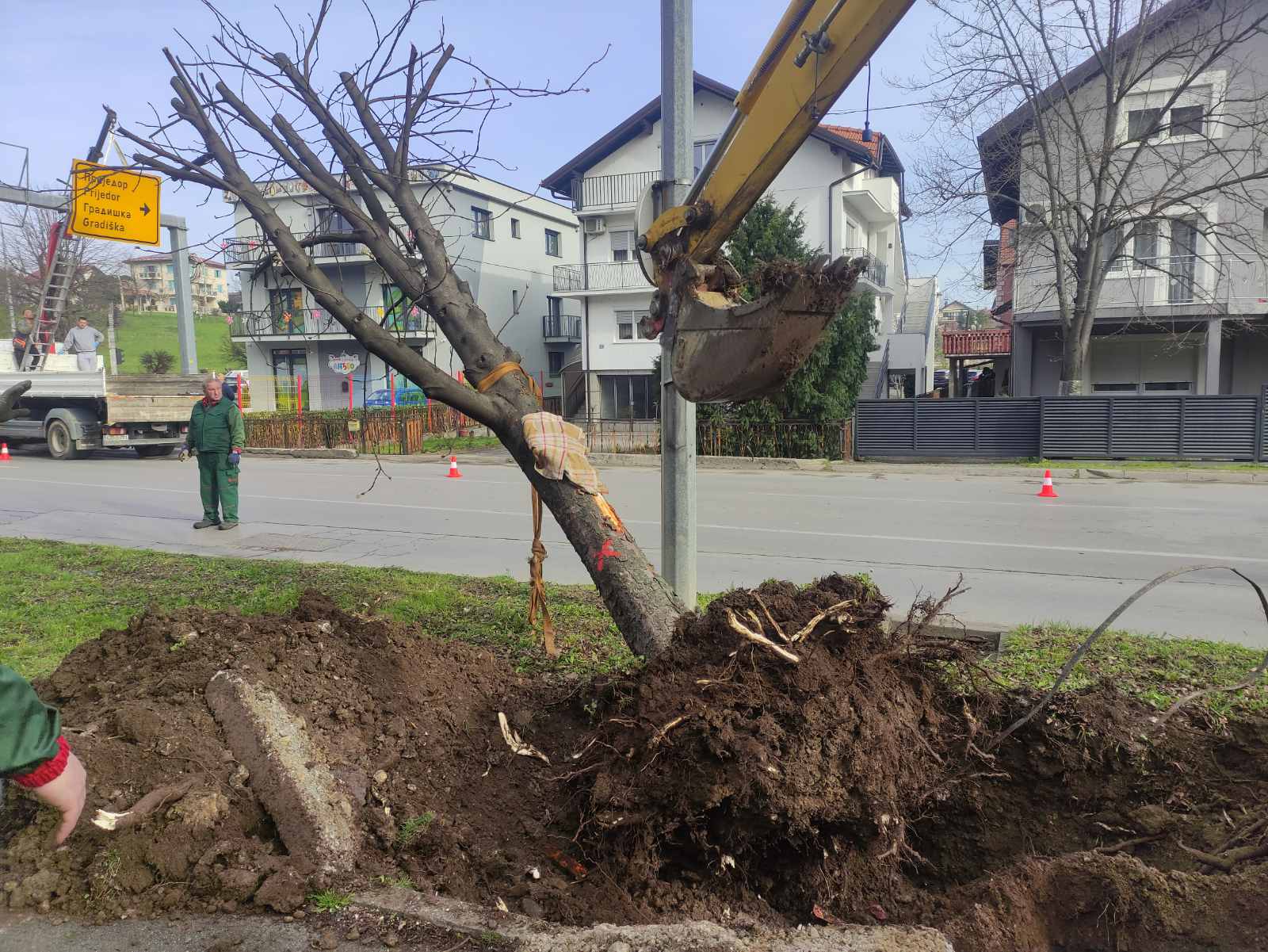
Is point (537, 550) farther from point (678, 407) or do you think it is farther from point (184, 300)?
point (184, 300)

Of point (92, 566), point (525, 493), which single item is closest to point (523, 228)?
point (525, 493)

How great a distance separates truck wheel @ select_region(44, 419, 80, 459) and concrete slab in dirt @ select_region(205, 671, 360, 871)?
20423mm

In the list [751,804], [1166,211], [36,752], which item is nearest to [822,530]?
[751,804]

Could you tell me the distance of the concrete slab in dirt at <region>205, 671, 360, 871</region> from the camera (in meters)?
3.05

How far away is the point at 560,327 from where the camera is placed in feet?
133

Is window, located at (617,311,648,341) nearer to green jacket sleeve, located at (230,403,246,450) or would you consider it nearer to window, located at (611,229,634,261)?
window, located at (611,229,634,261)

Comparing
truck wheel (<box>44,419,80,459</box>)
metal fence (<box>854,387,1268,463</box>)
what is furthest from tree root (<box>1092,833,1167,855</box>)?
truck wheel (<box>44,419,80,459</box>)

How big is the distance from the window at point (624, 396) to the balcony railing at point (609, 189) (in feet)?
20.7

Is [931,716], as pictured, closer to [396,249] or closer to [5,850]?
[5,850]

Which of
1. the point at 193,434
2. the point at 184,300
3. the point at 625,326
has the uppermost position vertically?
the point at 625,326

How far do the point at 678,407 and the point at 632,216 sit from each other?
25.9 metres

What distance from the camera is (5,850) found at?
302 centimetres

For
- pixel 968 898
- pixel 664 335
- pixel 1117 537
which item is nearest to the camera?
pixel 968 898

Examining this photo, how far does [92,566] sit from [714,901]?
7.78 meters
